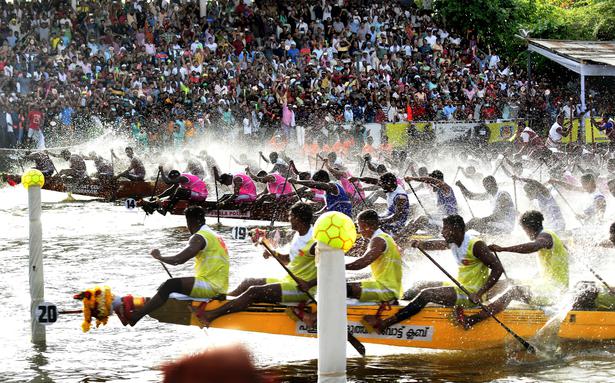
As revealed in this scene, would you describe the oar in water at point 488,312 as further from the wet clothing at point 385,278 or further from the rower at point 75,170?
the rower at point 75,170

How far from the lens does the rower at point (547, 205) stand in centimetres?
1438

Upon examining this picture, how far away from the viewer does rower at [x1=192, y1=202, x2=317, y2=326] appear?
9.98 m

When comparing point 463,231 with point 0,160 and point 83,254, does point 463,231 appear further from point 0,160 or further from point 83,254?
point 0,160

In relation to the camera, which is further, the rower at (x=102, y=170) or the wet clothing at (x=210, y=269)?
the rower at (x=102, y=170)

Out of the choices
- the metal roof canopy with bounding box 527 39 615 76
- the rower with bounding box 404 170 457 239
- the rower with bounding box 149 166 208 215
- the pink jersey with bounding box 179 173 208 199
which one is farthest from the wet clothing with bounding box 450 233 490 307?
the metal roof canopy with bounding box 527 39 615 76

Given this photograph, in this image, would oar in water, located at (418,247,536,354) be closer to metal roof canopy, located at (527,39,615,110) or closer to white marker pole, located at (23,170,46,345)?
white marker pole, located at (23,170,46,345)

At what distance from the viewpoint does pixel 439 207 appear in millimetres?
15602

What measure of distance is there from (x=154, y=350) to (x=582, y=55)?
24.5 metres

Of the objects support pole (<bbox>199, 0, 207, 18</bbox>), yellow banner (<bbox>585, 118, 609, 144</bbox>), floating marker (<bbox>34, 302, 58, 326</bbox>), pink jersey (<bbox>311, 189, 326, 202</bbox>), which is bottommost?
floating marker (<bbox>34, 302, 58, 326</bbox>)

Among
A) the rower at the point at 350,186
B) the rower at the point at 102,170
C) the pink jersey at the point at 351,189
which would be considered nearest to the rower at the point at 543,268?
the rower at the point at 350,186

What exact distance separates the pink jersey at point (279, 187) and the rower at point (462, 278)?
8970mm

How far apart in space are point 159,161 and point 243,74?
4919mm

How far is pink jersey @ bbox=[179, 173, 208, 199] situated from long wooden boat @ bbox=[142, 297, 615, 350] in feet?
32.0

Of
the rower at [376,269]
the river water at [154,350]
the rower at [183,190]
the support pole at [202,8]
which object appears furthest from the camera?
the support pole at [202,8]
